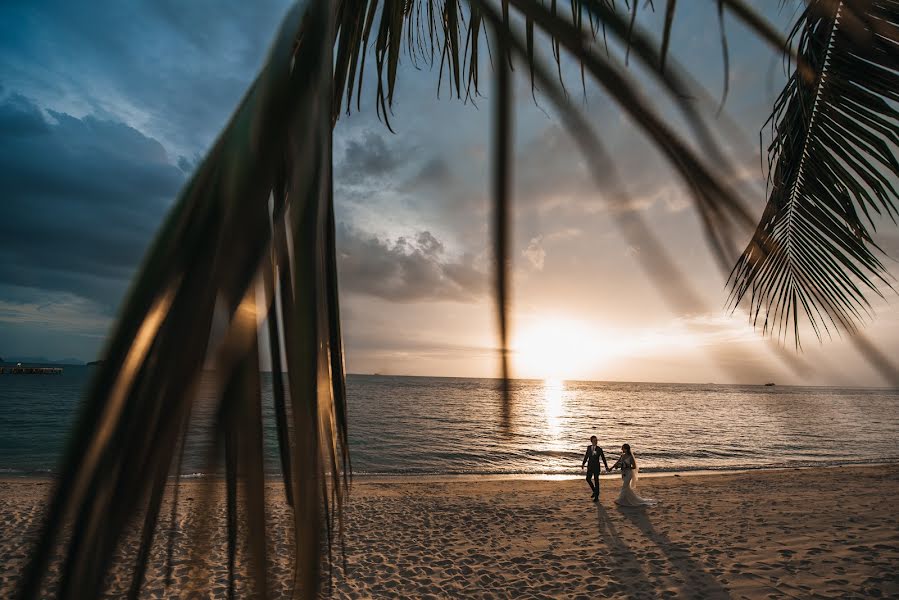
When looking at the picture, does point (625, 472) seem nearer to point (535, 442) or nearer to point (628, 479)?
point (628, 479)

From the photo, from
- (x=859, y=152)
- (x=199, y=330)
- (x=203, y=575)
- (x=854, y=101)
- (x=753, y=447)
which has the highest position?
(x=854, y=101)

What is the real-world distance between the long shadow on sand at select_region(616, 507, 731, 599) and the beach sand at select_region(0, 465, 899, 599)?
31 mm

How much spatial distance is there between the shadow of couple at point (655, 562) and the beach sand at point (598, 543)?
0.03 metres

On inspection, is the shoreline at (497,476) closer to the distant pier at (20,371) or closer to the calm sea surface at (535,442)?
the calm sea surface at (535,442)

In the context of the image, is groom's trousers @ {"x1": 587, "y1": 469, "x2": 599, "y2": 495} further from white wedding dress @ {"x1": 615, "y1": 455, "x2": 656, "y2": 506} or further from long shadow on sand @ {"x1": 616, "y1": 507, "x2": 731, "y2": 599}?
long shadow on sand @ {"x1": 616, "y1": 507, "x2": 731, "y2": 599}

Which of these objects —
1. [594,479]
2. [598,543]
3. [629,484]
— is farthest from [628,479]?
[598,543]

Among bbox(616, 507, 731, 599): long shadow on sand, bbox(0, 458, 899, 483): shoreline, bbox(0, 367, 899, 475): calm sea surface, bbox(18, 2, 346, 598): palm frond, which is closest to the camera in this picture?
bbox(18, 2, 346, 598): palm frond

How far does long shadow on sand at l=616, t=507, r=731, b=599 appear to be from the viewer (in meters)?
7.38

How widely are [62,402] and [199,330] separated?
60870 mm

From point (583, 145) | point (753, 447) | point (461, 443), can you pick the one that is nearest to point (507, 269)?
point (583, 145)

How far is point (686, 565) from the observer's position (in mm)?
8445

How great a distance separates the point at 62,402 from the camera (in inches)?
1909

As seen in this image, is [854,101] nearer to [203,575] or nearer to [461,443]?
[203,575]

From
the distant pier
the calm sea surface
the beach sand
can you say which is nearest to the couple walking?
the beach sand
